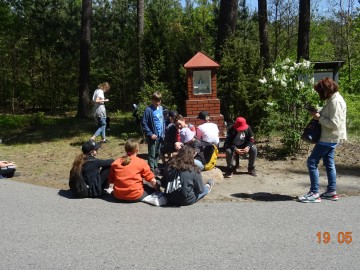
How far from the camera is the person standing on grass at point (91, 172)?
6602mm

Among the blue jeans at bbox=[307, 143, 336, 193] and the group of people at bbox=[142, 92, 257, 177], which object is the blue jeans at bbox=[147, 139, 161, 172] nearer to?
the group of people at bbox=[142, 92, 257, 177]

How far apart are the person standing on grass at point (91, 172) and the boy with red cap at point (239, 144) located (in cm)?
233

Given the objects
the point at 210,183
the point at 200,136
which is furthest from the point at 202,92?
the point at 210,183

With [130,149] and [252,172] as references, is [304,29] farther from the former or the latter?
[130,149]

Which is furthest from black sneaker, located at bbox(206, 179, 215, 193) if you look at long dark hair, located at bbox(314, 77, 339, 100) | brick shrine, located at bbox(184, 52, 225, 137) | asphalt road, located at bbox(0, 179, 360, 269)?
brick shrine, located at bbox(184, 52, 225, 137)

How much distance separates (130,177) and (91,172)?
2.50 feet

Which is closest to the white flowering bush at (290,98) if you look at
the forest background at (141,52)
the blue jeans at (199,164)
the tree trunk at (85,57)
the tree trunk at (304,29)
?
the forest background at (141,52)

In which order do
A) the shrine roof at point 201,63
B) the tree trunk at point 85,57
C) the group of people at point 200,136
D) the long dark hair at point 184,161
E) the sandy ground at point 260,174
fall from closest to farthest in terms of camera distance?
1. the long dark hair at point 184,161
2. the sandy ground at point 260,174
3. the group of people at point 200,136
4. the shrine roof at point 201,63
5. the tree trunk at point 85,57

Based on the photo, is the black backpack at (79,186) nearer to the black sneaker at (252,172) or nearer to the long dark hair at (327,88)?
the black sneaker at (252,172)

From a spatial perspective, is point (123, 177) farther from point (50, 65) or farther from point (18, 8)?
point (18, 8)

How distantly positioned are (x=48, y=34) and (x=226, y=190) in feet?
65.4

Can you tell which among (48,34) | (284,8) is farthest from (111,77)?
(284,8)
